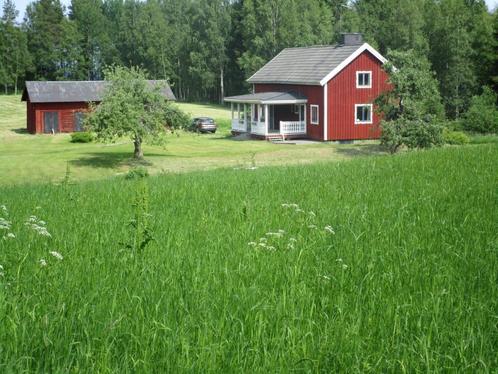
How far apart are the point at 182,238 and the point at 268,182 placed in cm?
624

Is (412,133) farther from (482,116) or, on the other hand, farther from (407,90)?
(482,116)

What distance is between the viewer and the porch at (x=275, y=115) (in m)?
49.4

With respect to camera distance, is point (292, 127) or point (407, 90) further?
point (292, 127)

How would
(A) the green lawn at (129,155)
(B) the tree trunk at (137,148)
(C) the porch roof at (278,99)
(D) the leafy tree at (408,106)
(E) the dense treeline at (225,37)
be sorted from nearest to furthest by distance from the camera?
(A) the green lawn at (129,155)
(D) the leafy tree at (408,106)
(B) the tree trunk at (137,148)
(C) the porch roof at (278,99)
(E) the dense treeline at (225,37)

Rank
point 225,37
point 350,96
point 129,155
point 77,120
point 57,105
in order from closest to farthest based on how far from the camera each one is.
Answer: point 129,155 → point 350,96 → point 57,105 → point 77,120 → point 225,37

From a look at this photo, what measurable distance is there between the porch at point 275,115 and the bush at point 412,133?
1231cm

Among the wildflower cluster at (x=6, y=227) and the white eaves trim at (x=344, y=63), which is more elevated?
the white eaves trim at (x=344, y=63)

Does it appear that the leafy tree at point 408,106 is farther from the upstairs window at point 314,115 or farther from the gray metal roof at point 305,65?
the upstairs window at point 314,115

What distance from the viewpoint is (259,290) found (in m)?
5.46

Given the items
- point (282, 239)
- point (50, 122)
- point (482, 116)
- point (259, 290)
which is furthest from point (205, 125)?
point (259, 290)

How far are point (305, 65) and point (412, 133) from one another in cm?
1690

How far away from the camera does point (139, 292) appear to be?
5.44 meters

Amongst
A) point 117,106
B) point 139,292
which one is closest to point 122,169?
point 117,106

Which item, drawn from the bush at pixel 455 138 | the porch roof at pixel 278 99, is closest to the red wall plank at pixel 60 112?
the porch roof at pixel 278 99
